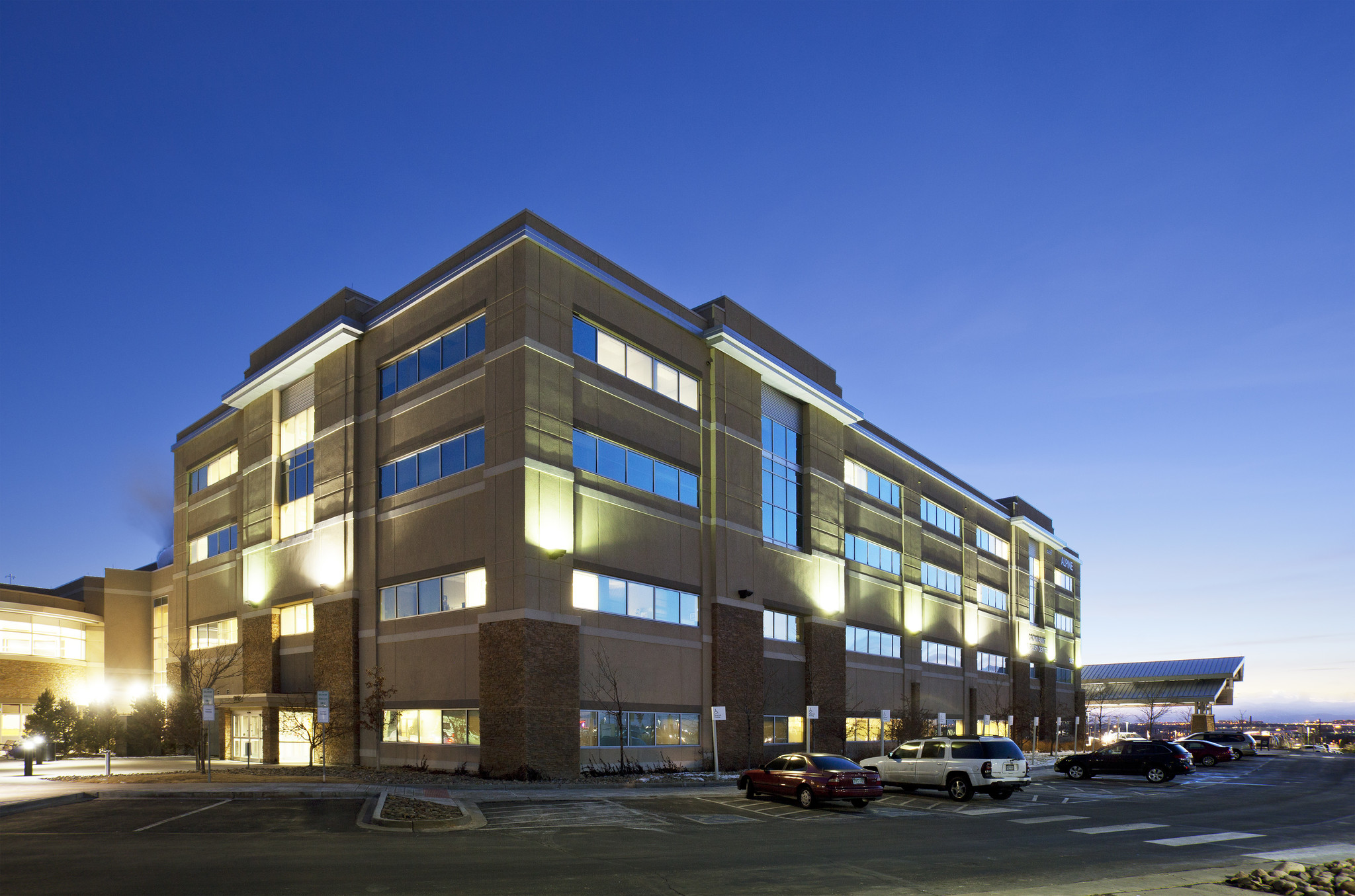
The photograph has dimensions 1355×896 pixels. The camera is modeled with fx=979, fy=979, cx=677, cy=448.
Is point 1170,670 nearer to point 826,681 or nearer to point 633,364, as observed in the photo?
point 826,681

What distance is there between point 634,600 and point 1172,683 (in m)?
86.6

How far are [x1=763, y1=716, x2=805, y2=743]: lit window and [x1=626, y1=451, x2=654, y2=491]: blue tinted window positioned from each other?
44.0ft

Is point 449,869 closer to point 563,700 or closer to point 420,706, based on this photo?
point 563,700

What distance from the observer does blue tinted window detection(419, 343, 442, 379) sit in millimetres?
39531

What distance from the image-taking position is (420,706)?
3731cm

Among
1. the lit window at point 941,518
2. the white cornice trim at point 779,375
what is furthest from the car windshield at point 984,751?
the lit window at point 941,518

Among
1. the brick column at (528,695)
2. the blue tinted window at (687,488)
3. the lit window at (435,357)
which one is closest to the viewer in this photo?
the brick column at (528,695)

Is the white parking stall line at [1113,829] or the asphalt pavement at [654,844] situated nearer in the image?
the asphalt pavement at [654,844]

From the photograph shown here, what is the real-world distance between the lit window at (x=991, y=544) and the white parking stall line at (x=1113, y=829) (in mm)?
55980

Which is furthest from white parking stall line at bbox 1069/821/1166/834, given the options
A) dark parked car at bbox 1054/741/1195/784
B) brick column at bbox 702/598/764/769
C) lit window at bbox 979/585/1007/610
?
lit window at bbox 979/585/1007/610

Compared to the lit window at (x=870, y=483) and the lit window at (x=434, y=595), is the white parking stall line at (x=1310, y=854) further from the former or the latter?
the lit window at (x=870, y=483)

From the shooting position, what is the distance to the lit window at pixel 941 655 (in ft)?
216

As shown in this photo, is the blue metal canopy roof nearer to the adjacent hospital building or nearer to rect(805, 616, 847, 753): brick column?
the adjacent hospital building

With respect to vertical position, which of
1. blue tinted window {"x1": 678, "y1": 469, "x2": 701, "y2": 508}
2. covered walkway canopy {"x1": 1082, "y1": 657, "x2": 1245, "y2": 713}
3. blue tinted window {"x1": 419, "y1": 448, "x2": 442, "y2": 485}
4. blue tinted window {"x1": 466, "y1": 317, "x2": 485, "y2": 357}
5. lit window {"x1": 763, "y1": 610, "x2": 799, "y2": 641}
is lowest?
covered walkway canopy {"x1": 1082, "y1": 657, "x2": 1245, "y2": 713}
